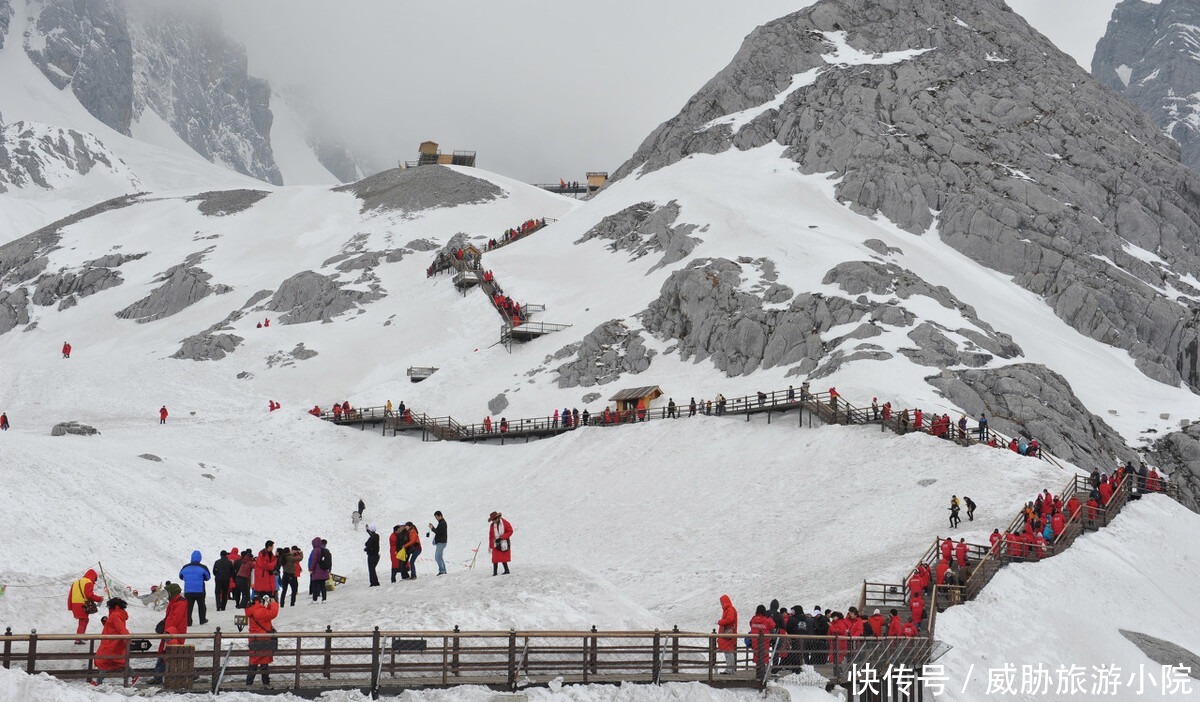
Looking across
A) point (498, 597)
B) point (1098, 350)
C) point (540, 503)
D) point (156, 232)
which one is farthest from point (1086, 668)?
point (156, 232)

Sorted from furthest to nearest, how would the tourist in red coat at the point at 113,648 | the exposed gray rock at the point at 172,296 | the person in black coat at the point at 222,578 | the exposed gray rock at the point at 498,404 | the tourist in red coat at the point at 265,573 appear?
the exposed gray rock at the point at 172,296 < the exposed gray rock at the point at 498,404 < the person in black coat at the point at 222,578 < the tourist in red coat at the point at 265,573 < the tourist in red coat at the point at 113,648

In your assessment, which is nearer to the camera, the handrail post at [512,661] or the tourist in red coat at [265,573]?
the handrail post at [512,661]

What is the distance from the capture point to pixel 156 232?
A: 387 ft

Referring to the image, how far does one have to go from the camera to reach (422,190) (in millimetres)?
123000

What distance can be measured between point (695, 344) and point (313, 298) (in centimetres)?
4077

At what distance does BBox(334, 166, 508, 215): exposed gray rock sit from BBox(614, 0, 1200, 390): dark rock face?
66.3ft

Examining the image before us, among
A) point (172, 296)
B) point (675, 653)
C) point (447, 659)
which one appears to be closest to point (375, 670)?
point (447, 659)

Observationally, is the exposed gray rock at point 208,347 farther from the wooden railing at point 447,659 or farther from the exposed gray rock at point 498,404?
the wooden railing at point 447,659

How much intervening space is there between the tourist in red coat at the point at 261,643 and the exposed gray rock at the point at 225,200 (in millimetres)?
117211

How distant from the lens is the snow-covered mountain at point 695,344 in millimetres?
29688

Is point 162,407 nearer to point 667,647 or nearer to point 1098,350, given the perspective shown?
point 667,647

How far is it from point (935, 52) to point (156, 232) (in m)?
88.9

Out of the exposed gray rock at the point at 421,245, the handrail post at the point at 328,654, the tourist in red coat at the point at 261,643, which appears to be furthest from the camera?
the exposed gray rock at the point at 421,245

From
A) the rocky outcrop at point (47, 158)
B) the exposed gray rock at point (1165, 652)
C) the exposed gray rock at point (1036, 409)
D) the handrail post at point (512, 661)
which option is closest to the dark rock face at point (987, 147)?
the exposed gray rock at point (1036, 409)
